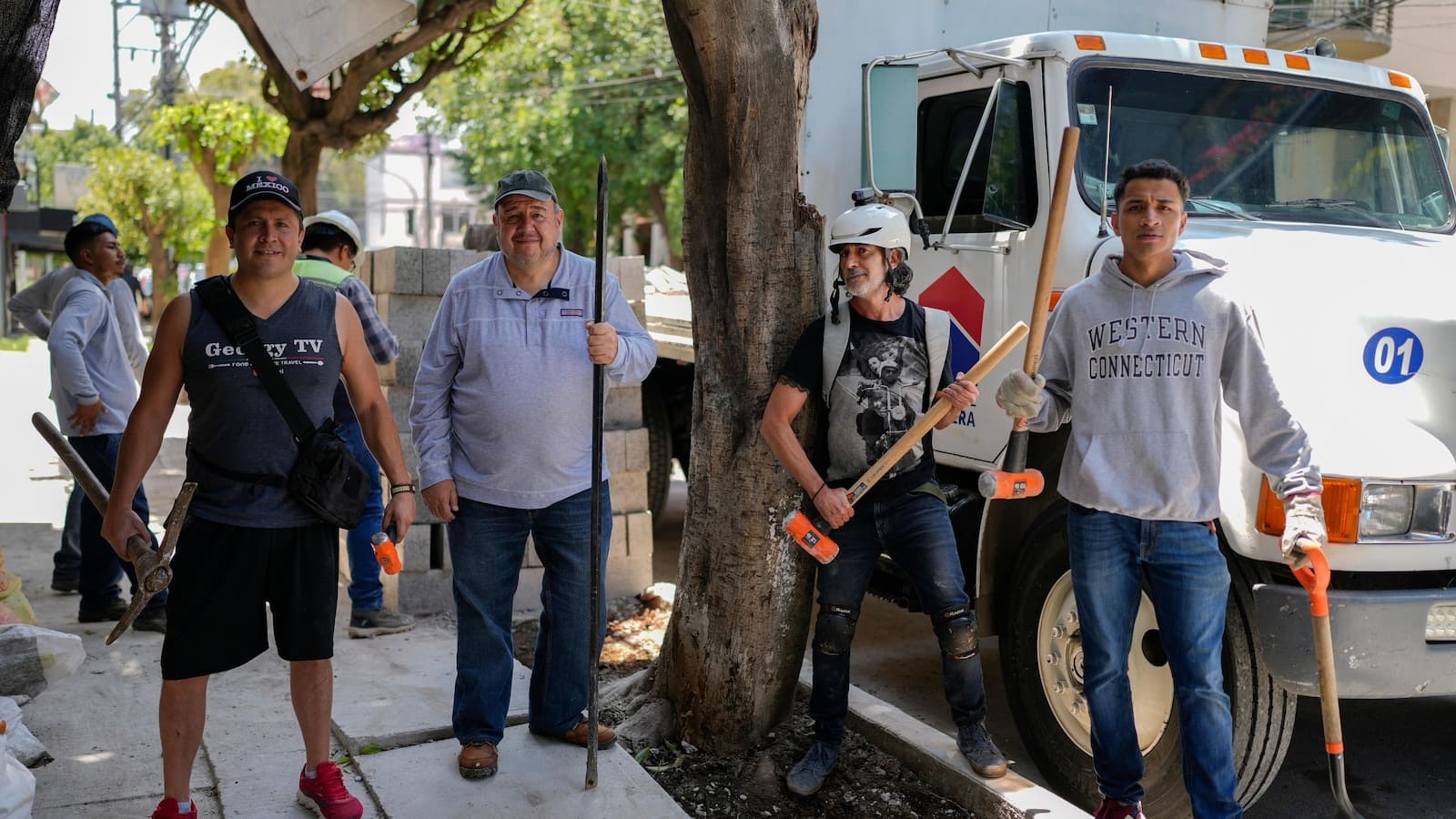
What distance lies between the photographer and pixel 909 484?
154 inches

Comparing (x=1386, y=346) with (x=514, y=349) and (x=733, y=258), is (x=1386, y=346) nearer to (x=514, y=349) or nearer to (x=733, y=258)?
(x=733, y=258)

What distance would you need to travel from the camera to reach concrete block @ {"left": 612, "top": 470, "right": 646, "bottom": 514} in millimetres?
6609

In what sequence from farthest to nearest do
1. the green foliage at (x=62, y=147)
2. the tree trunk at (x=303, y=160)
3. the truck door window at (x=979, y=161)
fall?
the green foliage at (x=62, y=147)
the tree trunk at (x=303, y=160)
the truck door window at (x=979, y=161)

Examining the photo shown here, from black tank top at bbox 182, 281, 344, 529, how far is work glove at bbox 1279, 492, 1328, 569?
8.30ft

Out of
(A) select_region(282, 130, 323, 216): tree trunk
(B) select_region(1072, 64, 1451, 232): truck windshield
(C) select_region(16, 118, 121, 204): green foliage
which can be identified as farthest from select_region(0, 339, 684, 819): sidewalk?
(C) select_region(16, 118, 121, 204): green foliage

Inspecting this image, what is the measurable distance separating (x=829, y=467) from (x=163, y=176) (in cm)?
3382

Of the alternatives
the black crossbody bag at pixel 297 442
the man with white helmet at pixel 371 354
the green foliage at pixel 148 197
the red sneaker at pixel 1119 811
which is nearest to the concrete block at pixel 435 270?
the man with white helmet at pixel 371 354

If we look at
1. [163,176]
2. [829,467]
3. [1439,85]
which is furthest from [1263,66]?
[163,176]

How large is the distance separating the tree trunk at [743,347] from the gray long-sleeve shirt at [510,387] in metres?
0.42

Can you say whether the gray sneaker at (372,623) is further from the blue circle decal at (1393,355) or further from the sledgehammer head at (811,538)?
the blue circle decal at (1393,355)

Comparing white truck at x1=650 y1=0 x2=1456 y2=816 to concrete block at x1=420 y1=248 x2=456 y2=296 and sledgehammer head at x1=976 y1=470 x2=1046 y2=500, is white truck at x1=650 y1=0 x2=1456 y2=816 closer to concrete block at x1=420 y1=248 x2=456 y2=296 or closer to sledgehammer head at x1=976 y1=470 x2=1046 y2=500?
sledgehammer head at x1=976 y1=470 x2=1046 y2=500

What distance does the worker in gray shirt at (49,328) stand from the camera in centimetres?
636

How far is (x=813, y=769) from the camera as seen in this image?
4000 mm

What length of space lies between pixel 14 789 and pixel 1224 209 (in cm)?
425
